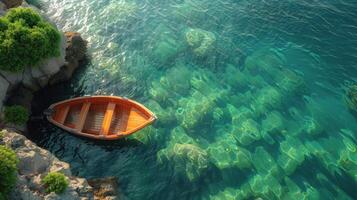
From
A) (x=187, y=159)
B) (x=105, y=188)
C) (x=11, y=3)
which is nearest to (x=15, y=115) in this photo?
(x=105, y=188)

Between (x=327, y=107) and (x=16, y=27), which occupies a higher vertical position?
(x=16, y=27)

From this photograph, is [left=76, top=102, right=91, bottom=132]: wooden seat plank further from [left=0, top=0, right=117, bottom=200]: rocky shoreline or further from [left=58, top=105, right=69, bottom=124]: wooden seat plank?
[left=0, top=0, right=117, bottom=200]: rocky shoreline

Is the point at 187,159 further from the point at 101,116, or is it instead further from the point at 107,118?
the point at 101,116

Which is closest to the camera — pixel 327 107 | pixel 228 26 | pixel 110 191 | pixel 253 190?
pixel 110 191

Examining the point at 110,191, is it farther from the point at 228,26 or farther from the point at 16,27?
the point at 228,26

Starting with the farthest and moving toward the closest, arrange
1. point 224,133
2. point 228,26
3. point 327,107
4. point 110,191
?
point 228,26 < point 327,107 < point 224,133 < point 110,191

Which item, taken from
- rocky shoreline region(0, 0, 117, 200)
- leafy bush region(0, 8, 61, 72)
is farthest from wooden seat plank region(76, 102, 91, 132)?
leafy bush region(0, 8, 61, 72)

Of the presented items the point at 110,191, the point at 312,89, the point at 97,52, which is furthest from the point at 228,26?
the point at 110,191
